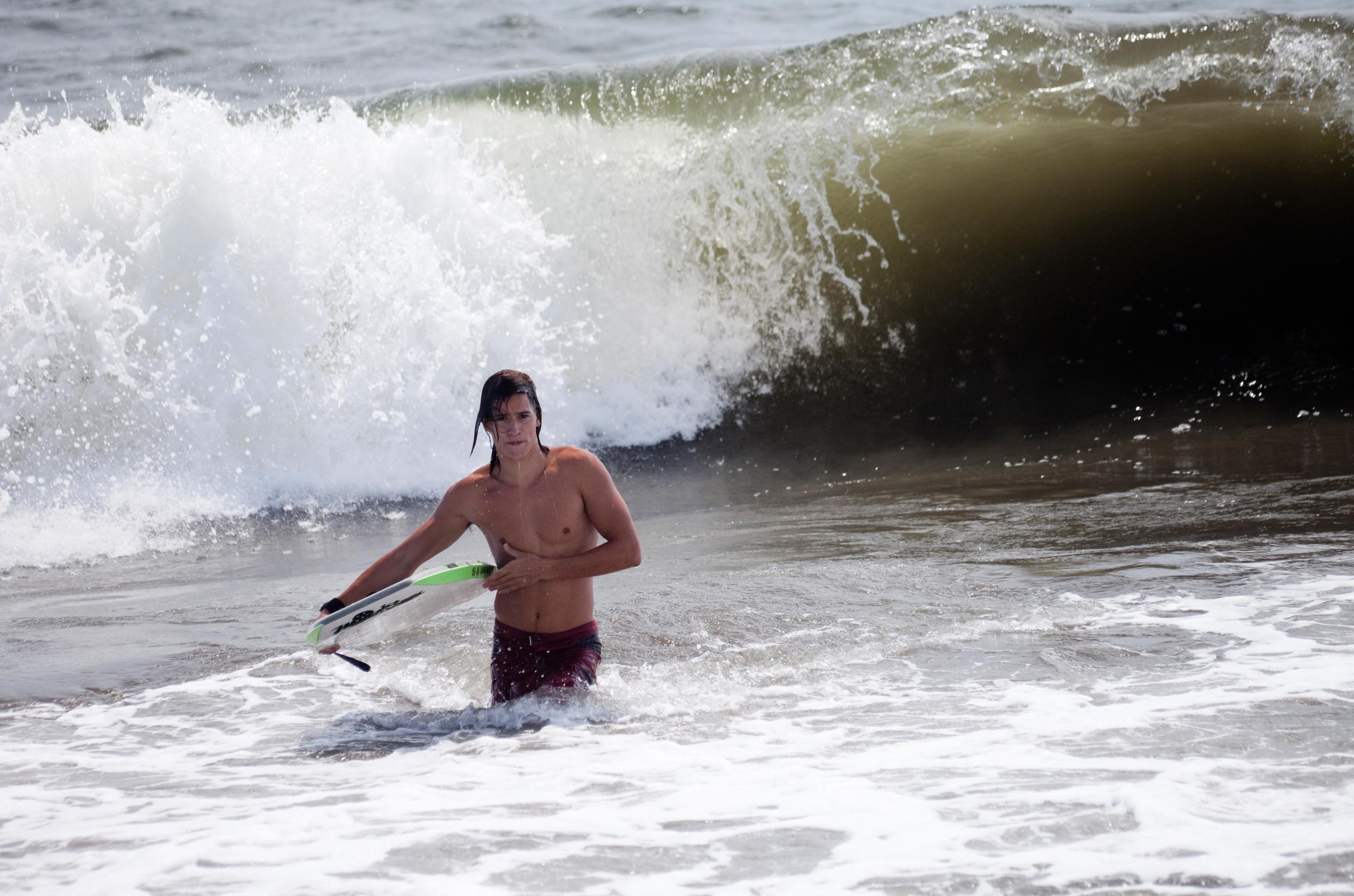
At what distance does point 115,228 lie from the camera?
9.84 m

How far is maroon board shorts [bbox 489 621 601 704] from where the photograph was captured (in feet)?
12.8

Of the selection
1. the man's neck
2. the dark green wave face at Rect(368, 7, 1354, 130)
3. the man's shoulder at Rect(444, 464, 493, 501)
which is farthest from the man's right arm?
the dark green wave face at Rect(368, 7, 1354, 130)

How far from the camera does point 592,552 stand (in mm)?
3686

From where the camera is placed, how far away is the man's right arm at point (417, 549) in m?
3.80

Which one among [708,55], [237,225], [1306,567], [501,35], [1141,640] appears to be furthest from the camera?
[501,35]

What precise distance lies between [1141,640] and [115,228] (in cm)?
896

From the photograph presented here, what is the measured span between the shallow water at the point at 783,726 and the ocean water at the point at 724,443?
2cm

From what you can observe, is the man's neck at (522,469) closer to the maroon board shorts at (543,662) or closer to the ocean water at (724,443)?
the maroon board shorts at (543,662)

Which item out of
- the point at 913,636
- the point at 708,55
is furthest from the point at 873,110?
the point at 913,636

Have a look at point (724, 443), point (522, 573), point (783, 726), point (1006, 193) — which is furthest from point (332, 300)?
point (783, 726)

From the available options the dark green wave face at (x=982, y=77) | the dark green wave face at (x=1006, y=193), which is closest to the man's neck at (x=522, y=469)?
the dark green wave face at (x=1006, y=193)

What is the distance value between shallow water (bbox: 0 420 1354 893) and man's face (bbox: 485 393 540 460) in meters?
0.85

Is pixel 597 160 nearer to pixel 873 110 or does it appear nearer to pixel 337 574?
pixel 873 110

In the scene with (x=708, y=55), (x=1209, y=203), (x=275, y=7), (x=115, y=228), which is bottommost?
(x=1209, y=203)
